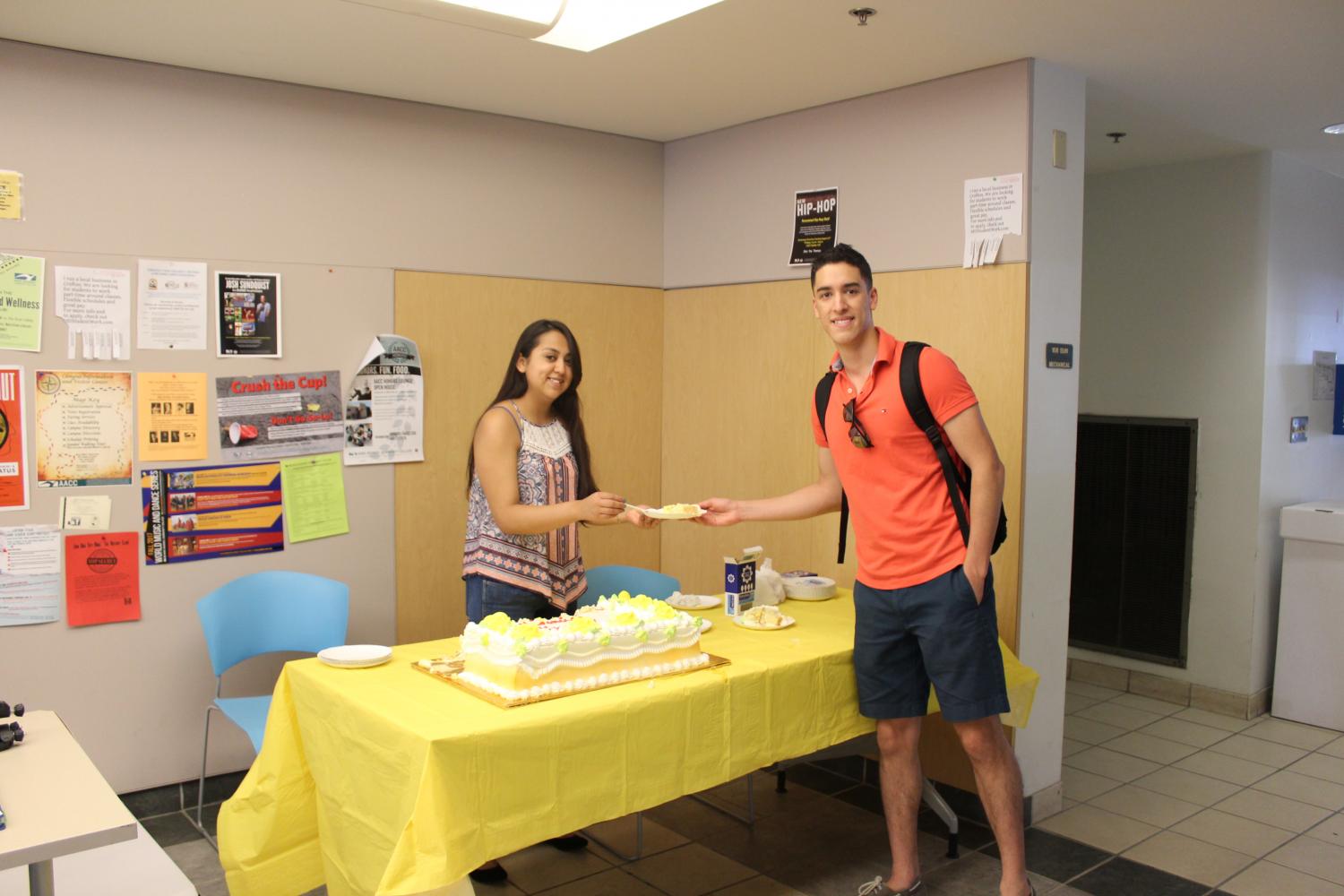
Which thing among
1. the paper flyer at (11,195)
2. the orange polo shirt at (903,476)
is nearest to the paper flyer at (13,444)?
the paper flyer at (11,195)

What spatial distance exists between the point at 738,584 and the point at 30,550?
93.2 inches

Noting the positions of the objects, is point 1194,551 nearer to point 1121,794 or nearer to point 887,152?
point 1121,794

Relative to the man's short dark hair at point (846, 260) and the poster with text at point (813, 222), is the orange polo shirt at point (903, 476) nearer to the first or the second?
the man's short dark hair at point (846, 260)

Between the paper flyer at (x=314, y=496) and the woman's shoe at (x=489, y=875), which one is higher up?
the paper flyer at (x=314, y=496)

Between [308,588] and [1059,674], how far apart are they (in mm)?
2773

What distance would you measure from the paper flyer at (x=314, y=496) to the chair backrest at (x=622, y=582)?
41.8 inches

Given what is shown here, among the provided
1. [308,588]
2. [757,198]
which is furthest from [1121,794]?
[308,588]

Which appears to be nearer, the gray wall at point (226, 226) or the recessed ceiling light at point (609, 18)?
the recessed ceiling light at point (609, 18)

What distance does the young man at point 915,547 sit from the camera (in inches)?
112

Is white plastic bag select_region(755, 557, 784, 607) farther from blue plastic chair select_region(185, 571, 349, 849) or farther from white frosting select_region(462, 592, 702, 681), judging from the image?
blue plastic chair select_region(185, 571, 349, 849)

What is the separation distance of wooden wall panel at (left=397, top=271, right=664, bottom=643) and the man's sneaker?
79.1 inches

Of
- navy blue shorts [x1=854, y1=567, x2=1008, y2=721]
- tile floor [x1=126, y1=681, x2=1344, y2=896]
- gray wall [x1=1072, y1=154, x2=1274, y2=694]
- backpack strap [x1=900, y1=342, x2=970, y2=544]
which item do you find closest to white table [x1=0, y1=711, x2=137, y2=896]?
tile floor [x1=126, y1=681, x2=1344, y2=896]

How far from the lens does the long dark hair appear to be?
3162mm

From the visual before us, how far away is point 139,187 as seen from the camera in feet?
11.9
